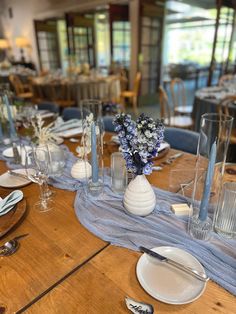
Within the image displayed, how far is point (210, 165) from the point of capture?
64 cm

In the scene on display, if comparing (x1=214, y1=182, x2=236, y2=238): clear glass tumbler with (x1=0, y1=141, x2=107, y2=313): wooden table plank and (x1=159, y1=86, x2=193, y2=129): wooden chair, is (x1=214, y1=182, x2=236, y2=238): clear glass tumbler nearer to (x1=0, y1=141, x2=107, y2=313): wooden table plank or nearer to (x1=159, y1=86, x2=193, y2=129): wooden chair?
(x1=0, y1=141, x2=107, y2=313): wooden table plank

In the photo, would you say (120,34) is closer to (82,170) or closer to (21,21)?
(21,21)

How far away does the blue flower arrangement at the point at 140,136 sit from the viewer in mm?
681

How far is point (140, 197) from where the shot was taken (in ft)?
2.51

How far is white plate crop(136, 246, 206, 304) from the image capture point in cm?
53

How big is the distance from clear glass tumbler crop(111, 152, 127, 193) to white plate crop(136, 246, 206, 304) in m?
0.32

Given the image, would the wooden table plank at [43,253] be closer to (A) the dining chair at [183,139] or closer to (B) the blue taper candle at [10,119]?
(B) the blue taper candle at [10,119]

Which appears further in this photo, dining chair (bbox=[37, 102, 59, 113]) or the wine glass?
dining chair (bbox=[37, 102, 59, 113])

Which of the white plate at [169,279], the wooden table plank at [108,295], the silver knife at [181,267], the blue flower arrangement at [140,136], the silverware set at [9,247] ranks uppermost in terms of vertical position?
the blue flower arrangement at [140,136]

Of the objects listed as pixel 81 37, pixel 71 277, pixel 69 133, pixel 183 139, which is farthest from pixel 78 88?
pixel 71 277

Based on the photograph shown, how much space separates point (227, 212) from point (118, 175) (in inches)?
16.0

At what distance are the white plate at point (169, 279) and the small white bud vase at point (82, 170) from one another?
Result: 442 mm

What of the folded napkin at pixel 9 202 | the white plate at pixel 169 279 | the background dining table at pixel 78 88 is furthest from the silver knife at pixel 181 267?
the background dining table at pixel 78 88

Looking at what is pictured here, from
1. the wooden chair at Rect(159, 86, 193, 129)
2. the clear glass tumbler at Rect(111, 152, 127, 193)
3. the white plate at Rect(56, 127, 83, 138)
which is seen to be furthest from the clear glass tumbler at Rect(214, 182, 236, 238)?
the wooden chair at Rect(159, 86, 193, 129)
